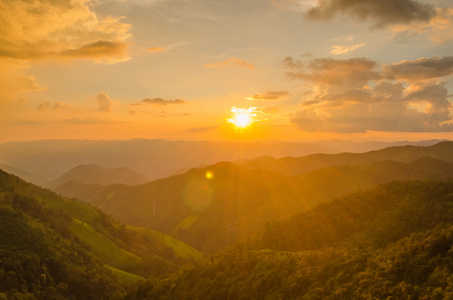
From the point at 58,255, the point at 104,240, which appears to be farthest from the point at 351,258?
the point at 104,240

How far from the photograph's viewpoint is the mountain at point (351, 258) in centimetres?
3734

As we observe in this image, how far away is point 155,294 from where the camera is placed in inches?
2707

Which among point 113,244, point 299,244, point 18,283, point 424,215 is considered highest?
point 424,215

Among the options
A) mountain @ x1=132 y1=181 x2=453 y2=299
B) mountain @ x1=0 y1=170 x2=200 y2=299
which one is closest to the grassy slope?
mountain @ x1=0 y1=170 x2=200 y2=299

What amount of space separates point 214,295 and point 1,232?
323ft

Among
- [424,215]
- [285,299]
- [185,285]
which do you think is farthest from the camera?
[424,215]

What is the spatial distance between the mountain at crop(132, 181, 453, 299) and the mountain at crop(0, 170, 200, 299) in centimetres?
2859

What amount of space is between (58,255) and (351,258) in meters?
108

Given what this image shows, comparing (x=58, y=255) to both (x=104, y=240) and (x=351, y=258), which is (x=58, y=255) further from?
(x=351, y=258)

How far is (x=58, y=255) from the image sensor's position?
114m

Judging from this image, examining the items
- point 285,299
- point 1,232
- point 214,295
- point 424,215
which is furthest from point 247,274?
point 1,232

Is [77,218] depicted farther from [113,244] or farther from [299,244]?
[299,244]

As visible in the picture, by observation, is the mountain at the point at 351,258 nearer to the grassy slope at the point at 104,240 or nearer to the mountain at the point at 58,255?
the mountain at the point at 58,255

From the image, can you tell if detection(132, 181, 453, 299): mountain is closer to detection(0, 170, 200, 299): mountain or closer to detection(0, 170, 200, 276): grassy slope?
detection(0, 170, 200, 299): mountain
